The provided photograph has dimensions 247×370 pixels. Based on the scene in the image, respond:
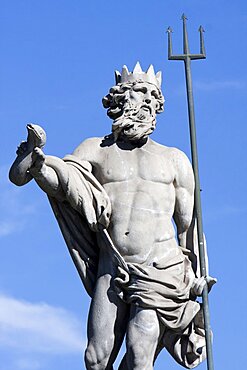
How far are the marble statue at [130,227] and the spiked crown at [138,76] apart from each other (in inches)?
0.5

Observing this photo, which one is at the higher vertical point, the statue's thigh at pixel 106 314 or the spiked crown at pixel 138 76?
the spiked crown at pixel 138 76

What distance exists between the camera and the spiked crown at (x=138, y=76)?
538 inches

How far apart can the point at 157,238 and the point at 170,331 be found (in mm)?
940

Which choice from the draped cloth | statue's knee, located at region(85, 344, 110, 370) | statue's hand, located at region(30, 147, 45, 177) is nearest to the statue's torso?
the draped cloth

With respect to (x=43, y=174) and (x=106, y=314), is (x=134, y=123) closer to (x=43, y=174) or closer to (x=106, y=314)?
(x=43, y=174)

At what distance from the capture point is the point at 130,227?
13.0 metres

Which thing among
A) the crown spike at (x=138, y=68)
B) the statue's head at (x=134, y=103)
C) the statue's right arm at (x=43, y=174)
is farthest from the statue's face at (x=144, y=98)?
the statue's right arm at (x=43, y=174)

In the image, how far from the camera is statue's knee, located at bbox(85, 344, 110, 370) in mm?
12758

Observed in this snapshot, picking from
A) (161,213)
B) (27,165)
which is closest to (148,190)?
(161,213)

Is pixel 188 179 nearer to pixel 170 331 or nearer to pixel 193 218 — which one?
pixel 193 218

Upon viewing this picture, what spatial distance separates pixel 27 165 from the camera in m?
12.8

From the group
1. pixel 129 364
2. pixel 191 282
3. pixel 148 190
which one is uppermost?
pixel 148 190

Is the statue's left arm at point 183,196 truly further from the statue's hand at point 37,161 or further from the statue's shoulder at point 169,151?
the statue's hand at point 37,161

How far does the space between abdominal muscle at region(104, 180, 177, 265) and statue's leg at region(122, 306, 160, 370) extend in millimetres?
535
